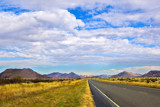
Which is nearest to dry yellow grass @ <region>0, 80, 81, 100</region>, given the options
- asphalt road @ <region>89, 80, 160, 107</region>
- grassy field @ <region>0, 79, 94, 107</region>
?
grassy field @ <region>0, 79, 94, 107</region>

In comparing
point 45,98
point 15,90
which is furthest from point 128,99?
point 15,90

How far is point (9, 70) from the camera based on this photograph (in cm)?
19525

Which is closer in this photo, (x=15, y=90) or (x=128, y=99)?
(x=128, y=99)

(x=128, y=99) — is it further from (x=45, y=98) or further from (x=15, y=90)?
(x=15, y=90)

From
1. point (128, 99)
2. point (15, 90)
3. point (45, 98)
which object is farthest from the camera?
point (15, 90)

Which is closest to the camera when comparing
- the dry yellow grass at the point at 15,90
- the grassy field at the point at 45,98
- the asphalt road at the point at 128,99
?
the asphalt road at the point at 128,99

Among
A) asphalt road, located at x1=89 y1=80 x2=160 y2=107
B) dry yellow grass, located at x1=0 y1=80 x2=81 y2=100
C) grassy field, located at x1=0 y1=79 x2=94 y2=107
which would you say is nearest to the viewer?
asphalt road, located at x1=89 y1=80 x2=160 y2=107

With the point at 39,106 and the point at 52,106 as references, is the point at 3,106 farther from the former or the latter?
the point at 52,106

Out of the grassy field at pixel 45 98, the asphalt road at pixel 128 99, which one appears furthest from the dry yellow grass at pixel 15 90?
the asphalt road at pixel 128 99

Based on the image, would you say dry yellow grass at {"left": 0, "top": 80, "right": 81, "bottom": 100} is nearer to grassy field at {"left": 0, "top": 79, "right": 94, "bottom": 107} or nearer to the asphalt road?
grassy field at {"left": 0, "top": 79, "right": 94, "bottom": 107}

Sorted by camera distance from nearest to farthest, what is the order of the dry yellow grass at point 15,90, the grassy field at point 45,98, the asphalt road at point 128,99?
the asphalt road at point 128,99 → the grassy field at point 45,98 → the dry yellow grass at point 15,90

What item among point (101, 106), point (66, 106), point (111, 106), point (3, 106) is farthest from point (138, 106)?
point (3, 106)

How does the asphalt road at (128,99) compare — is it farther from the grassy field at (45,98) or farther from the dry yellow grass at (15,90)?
the dry yellow grass at (15,90)

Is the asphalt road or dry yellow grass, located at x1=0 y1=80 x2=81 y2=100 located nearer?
the asphalt road
